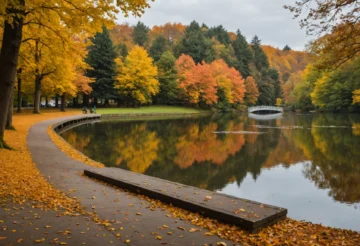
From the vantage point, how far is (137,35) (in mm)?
84250

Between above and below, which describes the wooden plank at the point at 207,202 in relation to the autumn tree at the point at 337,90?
below

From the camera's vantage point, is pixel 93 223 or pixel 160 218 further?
pixel 160 218

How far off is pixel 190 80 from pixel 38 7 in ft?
166

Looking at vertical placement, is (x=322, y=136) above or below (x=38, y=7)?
below

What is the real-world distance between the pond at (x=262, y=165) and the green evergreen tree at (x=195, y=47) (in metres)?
54.4

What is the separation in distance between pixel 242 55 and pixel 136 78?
48.9 metres

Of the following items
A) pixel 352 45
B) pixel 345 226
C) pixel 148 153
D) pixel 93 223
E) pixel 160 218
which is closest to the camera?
pixel 93 223

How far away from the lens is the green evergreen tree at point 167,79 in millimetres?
58688

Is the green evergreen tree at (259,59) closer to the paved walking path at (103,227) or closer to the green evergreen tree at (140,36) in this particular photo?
the green evergreen tree at (140,36)

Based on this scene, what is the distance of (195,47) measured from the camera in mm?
75688

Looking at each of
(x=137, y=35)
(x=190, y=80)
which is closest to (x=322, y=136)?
(x=190, y=80)

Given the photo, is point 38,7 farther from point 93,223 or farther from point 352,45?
point 352,45

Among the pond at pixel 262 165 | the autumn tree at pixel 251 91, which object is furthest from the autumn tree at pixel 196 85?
the pond at pixel 262 165

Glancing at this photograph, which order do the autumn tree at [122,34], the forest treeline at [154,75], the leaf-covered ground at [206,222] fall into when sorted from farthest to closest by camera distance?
the autumn tree at [122,34] → the forest treeline at [154,75] → the leaf-covered ground at [206,222]
